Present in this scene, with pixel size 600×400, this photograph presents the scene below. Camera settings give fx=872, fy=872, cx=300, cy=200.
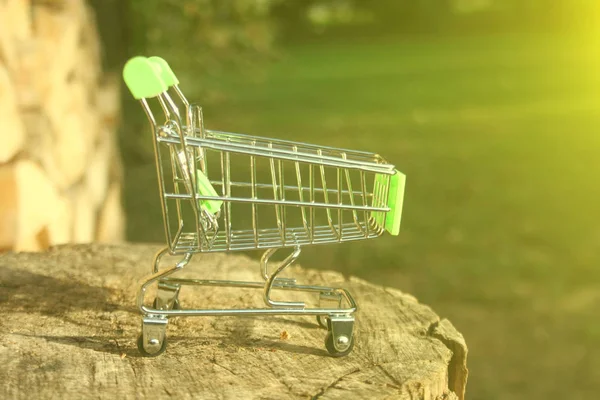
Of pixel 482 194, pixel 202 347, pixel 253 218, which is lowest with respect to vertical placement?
pixel 202 347

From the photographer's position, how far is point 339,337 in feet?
7.29

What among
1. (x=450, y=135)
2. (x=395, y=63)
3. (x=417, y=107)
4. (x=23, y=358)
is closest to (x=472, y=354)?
(x=23, y=358)

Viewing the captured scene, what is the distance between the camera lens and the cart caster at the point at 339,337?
2215mm

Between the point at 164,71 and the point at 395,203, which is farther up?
the point at 164,71

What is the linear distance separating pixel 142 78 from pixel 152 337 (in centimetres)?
64

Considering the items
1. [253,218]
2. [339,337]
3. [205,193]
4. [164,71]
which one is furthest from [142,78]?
[339,337]

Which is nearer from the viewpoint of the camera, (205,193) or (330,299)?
(205,193)

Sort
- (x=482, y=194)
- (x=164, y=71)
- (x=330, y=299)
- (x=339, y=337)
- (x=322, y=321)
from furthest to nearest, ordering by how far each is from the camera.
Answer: (x=482, y=194), (x=330, y=299), (x=322, y=321), (x=164, y=71), (x=339, y=337)

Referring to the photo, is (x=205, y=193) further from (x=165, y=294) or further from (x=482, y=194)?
(x=482, y=194)

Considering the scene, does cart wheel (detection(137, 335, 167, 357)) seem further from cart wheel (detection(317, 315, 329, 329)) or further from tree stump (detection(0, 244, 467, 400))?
cart wheel (detection(317, 315, 329, 329))

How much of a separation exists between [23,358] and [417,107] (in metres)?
10.1

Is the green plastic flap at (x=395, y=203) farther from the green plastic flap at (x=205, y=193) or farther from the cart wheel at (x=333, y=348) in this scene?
the green plastic flap at (x=205, y=193)

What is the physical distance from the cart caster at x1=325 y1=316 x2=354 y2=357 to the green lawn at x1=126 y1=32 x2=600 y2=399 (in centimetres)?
223

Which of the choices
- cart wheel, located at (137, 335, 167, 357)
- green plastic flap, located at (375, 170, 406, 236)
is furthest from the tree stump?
green plastic flap, located at (375, 170, 406, 236)
